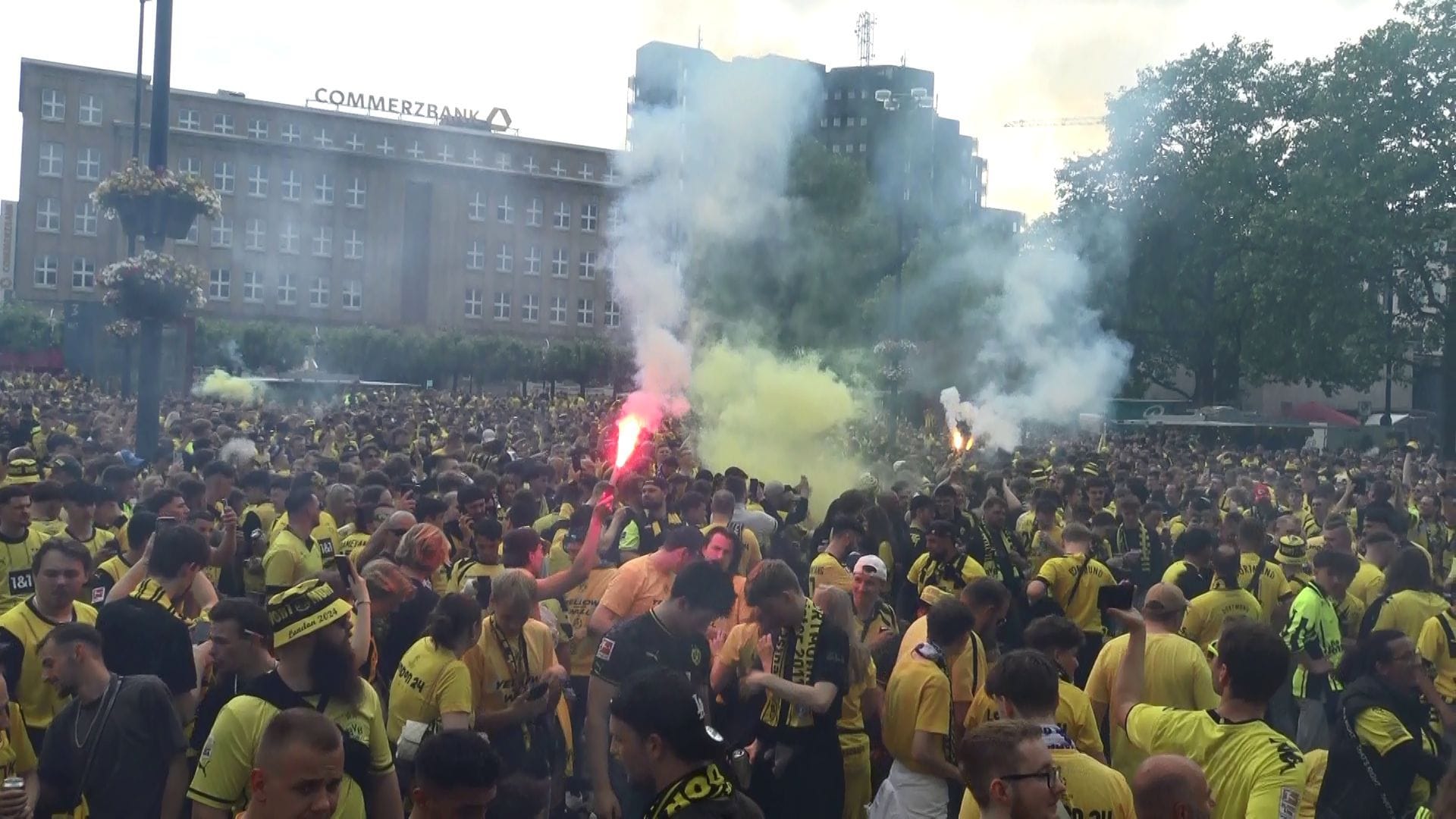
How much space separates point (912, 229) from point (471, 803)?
56065mm

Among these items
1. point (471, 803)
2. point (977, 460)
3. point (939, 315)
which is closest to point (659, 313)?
point (977, 460)

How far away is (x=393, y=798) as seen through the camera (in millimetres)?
4516

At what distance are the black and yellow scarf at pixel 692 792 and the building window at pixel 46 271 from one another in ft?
239

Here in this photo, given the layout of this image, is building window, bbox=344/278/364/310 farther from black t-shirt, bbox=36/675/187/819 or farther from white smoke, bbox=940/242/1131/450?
black t-shirt, bbox=36/675/187/819

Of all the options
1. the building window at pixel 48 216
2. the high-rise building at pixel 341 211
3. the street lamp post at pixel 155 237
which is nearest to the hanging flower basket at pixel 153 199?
the street lamp post at pixel 155 237

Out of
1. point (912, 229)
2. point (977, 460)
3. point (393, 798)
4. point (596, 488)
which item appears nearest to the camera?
point (393, 798)

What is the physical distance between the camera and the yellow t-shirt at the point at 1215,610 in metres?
8.00

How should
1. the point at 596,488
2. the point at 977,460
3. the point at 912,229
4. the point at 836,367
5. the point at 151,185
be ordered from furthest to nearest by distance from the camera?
the point at 912,229, the point at 836,367, the point at 977,460, the point at 151,185, the point at 596,488

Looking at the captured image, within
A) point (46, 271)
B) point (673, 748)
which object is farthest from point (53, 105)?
point (673, 748)

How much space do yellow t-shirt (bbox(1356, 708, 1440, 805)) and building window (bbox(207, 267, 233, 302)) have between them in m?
71.2

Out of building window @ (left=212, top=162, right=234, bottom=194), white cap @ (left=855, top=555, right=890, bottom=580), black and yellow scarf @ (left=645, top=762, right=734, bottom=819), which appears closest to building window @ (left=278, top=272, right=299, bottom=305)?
building window @ (left=212, top=162, right=234, bottom=194)

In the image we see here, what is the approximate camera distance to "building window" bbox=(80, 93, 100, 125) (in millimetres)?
67500

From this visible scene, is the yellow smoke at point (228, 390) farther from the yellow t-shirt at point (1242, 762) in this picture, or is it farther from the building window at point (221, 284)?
the yellow t-shirt at point (1242, 762)

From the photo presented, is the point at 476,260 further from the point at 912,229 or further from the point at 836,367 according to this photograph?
the point at 836,367
